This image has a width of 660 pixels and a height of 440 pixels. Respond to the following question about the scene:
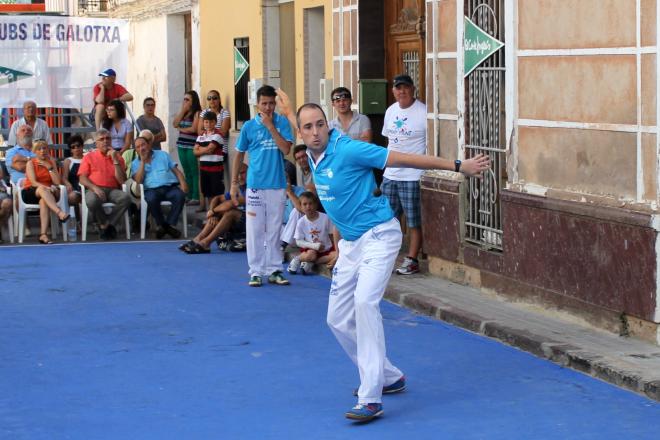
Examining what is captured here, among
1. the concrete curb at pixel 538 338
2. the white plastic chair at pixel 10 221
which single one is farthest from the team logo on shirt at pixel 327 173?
the white plastic chair at pixel 10 221

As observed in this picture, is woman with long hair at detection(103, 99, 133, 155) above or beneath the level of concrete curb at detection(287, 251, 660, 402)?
above

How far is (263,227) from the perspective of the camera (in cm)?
1318

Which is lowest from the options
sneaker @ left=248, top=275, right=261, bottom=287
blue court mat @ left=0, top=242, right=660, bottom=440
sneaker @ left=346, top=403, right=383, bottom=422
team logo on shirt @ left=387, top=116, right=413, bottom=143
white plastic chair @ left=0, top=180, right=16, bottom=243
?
blue court mat @ left=0, top=242, right=660, bottom=440

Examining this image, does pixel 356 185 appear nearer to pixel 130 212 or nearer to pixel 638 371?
pixel 638 371

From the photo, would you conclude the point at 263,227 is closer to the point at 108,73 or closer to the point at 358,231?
the point at 358,231

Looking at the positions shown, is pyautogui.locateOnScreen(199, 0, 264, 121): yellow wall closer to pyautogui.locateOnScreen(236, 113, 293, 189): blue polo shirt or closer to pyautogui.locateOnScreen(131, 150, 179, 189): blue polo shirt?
pyautogui.locateOnScreen(131, 150, 179, 189): blue polo shirt

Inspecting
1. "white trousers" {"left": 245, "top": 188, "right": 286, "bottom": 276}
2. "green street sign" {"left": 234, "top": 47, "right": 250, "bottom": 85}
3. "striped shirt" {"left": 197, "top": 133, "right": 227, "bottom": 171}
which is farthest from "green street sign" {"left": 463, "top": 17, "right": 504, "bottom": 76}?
"green street sign" {"left": 234, "top": 47, "right": 250, "bottom": 85}

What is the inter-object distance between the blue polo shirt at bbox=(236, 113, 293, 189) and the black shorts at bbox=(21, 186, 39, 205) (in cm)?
517

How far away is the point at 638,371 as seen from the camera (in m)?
8.39

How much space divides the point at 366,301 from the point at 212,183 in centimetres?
1076

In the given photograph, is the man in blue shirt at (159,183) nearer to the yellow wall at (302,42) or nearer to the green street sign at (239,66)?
the yellow wall at (302,42)

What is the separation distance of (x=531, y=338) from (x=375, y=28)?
6.46 meters

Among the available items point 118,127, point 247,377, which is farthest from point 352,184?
point 118,127

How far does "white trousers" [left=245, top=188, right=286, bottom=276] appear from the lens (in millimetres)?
13109
